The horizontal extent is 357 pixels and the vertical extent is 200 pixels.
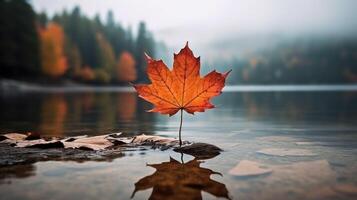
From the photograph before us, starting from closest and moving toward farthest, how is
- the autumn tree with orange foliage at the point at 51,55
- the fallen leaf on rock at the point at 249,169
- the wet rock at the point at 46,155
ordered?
the fallen leaf on rock at the point at 249,169 → the wet rock at the point at 46,155 → the autumn tree with orange foliage at the point at 51,55

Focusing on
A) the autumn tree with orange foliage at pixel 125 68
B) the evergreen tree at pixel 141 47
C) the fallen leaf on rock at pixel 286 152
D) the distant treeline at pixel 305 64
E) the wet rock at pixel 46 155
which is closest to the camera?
the wet rock at pixel 46 155

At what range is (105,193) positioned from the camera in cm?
142

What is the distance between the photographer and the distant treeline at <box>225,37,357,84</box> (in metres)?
92.4

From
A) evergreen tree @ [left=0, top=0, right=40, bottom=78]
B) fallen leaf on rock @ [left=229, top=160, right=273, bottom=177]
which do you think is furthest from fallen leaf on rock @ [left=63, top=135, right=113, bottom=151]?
evergreen tree @ [left=0, top=0, right=40, bottom=78]

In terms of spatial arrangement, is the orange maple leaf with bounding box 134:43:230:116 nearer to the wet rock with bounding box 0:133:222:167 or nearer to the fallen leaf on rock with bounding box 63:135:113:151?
the wet rock with bounding box 0:133:222:167

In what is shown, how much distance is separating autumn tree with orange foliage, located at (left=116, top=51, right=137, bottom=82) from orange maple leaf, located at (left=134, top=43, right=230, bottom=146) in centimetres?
6388

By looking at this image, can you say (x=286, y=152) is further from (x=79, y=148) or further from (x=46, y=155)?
(x=46, y=155)

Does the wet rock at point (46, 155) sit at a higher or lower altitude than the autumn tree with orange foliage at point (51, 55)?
lower

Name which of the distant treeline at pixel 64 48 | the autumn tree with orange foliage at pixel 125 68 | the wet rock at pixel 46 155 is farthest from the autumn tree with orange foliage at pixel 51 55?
the wet rock at pixel 46 155

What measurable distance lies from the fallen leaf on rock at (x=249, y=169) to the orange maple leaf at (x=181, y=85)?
0.54m

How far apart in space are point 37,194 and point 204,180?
28.2 inches

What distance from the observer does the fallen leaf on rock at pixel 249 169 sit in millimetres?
1724

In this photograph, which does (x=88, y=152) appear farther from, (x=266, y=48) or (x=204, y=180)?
(x=266, y=48)

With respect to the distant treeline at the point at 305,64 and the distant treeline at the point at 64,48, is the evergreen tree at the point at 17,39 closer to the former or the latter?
the distant treeline at the point at 64,48
